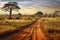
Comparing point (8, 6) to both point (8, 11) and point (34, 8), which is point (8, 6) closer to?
point (8, 11)

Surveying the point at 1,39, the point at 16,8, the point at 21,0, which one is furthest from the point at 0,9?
the point at 1,39

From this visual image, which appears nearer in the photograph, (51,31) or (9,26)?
(51,31)

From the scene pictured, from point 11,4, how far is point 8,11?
4.37m

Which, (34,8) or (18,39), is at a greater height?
(34,8)

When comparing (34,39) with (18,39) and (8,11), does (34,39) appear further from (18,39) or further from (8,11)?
(8,11)

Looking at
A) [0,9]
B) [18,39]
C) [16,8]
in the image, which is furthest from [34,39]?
[16,8]

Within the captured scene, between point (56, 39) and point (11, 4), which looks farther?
point (11, 4)

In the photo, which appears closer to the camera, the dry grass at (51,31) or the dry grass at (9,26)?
the dry grass at (51,31)

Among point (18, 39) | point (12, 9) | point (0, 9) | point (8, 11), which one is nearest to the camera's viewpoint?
point (18, 39)

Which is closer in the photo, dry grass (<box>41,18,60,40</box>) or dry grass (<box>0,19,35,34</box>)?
dry grass (<box>41,18,60,40</box>)

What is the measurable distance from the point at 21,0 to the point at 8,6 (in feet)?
45.9

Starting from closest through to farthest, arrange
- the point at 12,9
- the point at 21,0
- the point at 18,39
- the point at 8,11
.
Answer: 1. the point at 18,39
2. the point at 21,0
3. the point at 8,11
4. the point at 12,9

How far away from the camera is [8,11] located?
40375 mm

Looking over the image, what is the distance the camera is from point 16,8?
4269cm
